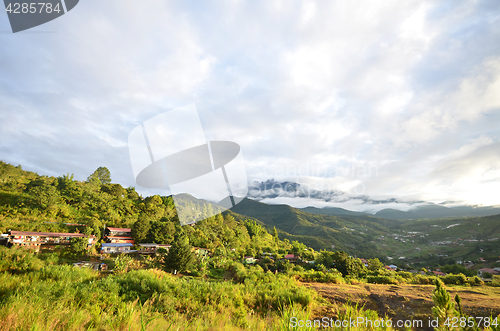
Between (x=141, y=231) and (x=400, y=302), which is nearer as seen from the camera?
(x=400, y=302)

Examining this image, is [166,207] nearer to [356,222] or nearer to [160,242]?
[160,242]

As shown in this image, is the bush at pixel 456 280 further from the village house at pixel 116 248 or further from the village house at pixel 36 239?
the village house at pixel 36 239

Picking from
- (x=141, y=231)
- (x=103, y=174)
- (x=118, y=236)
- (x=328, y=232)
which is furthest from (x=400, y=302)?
(x=328, y=232)

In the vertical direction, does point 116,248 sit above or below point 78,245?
below

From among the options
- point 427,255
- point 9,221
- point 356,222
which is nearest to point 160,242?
point 9,221

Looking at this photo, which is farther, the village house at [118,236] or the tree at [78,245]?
the village house at [118,236]

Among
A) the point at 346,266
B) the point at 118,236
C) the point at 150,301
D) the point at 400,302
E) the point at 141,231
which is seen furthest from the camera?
the point at 141,231

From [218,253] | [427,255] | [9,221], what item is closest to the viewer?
[9,221]

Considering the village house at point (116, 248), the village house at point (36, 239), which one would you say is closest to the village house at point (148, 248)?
the village house at point (116, 248)

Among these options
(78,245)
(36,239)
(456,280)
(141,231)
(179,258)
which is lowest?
(456,280)

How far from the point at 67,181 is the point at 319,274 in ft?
157

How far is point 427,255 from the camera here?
86812mm

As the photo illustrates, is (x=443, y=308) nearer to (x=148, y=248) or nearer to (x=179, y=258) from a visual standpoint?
(x=179, y=258)

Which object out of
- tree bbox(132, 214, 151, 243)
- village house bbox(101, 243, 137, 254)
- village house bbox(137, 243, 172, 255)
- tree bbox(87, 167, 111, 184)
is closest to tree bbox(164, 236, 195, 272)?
village house bbox(137, 243, 172, 255)
